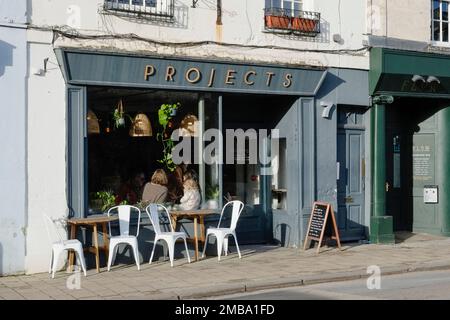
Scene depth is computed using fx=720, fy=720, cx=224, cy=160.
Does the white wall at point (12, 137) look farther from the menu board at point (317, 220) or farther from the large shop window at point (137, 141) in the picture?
the menu board at point (317, 220)

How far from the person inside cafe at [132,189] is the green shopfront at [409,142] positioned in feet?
15.4

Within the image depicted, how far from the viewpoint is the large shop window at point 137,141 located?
11578mm

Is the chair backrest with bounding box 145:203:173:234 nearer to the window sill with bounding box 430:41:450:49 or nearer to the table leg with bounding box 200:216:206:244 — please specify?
the table leg with bounding box 200:216:206:244

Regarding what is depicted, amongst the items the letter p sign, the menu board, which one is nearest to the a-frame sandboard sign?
the menu board

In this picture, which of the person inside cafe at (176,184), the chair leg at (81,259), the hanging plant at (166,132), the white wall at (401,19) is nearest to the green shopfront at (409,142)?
the white wall at (401,19)

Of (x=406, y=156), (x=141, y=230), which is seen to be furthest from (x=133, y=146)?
(x=406, y=156)

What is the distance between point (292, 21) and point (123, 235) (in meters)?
5.06

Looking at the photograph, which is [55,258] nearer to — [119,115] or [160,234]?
[160,234]

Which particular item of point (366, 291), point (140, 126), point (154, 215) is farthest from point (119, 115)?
point (366, 291)

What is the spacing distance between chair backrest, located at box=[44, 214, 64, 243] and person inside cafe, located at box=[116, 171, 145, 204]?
1344mm

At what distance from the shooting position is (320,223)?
1279 cm

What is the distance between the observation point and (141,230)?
38.4ft

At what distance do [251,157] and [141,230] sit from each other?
2994 millimetres
